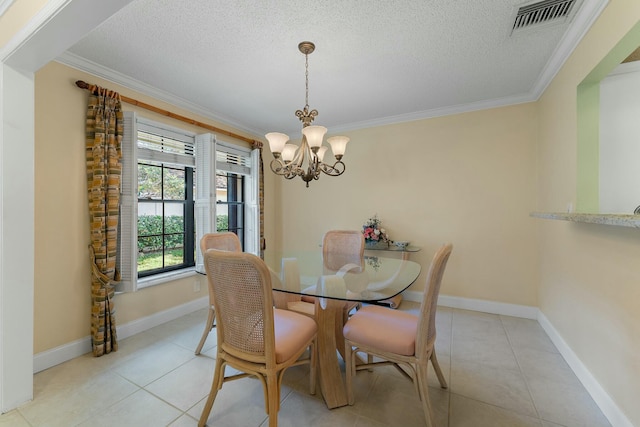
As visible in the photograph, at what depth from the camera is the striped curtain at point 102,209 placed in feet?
7.32

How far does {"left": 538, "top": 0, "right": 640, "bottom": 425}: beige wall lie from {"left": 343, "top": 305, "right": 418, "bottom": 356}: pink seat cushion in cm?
112

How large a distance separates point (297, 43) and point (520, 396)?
2.96m

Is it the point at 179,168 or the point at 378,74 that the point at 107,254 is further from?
the point at 378,74

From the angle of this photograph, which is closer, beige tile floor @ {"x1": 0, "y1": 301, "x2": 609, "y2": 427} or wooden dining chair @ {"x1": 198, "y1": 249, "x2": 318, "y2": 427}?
wooden dining chair @ {"x1": 198, "y1": 249, "x2": 318, "y2": 427}

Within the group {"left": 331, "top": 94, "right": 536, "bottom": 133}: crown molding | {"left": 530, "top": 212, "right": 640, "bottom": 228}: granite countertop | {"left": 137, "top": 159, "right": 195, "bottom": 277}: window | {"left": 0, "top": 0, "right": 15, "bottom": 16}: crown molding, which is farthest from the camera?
{"left": 331, "top": 94, "right": 536, "bottom": 133}: crown molding

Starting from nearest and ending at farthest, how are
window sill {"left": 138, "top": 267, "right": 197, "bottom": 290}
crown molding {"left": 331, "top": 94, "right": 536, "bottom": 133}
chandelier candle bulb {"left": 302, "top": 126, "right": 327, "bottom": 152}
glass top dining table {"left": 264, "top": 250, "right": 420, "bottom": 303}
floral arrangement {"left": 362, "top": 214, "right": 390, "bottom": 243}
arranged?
glass top dining table {"left": 264, "top": 250, "right": 420, "bottom": 303} < chandelier candle bulb {"left": 302, "top": 126, "right": 327, "bottom": 152} < window sill {"left": 138, "top": 267, "right": 197, "bottom": 290} < crown molding {"left": 331, "top": 94, "right": 536, "bottom": 133} < floral arrangement {"left": 362, "top": 214, "right": 390, "bottom": 243}

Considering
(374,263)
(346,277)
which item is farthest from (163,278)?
(374,263)

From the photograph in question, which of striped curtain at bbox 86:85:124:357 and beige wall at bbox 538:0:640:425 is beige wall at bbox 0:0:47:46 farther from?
beige wall at bbox 538:0:640:425

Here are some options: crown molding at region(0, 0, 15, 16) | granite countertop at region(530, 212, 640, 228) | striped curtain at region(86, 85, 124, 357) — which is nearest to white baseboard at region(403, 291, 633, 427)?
granite countertop at region(530, 212, 640, 228)

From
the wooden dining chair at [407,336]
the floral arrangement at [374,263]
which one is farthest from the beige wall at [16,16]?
the floral arrangement at [374,263]

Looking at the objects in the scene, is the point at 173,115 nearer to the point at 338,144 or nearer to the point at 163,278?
the point at 163,278

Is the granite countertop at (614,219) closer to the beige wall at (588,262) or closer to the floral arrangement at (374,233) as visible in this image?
the beige wall at (588,262)

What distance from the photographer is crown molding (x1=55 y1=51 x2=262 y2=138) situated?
216 cm

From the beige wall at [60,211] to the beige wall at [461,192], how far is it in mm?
2967
